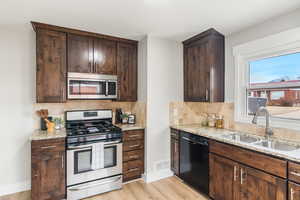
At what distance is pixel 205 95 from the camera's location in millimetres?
2789

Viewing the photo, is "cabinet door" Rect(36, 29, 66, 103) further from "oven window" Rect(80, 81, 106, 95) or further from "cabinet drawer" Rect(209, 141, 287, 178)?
"cabinet drawer" Rect(209, 141, 287, 178)

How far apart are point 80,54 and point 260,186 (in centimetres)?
290

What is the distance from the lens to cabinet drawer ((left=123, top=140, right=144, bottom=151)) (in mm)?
2802

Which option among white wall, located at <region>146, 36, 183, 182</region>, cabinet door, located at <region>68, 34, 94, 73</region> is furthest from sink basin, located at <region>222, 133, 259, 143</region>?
cabinet door, located at <region>68, 34, 94, 73</region>

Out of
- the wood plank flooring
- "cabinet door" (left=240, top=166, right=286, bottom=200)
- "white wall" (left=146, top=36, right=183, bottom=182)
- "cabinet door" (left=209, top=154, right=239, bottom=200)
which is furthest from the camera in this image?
"white wall" (left=146, top=36, right=183, bottom=182)

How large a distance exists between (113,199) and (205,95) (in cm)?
206

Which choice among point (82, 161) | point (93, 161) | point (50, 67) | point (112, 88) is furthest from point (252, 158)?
point (50, 67)

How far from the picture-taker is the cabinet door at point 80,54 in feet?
8.77

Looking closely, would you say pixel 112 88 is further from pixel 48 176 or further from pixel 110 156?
pixel 48 176

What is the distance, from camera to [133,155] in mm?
2861

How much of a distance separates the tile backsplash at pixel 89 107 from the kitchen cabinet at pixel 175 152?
1.95ft

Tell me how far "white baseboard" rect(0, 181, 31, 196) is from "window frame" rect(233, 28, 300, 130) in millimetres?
3394

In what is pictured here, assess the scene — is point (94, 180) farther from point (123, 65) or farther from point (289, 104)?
point (289, 104)

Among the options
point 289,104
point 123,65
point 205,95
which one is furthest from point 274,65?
point 123,65
